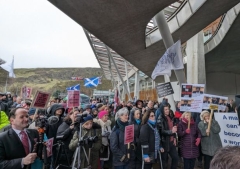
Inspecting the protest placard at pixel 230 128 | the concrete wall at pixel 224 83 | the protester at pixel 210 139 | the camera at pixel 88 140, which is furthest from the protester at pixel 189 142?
the concrete wall at pixel 224 83

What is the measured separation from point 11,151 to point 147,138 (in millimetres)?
2763

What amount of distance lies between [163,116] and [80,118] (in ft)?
7.29

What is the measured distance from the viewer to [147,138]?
4.71m

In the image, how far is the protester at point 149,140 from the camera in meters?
4.66

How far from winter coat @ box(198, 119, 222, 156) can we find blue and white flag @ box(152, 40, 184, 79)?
8.06 feet

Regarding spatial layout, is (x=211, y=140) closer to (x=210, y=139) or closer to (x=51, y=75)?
(x=210, y=139)

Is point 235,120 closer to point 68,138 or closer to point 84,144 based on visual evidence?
point 84,144

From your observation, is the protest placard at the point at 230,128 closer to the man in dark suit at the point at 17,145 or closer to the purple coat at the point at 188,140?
the purple coat at the point at 188,140

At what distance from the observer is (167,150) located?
17.6 feet

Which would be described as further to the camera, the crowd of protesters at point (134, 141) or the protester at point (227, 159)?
the crowd of protesters at point (134, 141)

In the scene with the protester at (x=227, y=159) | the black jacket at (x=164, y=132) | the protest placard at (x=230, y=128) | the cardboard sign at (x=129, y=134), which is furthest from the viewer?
the black jacket at (x=164, y=132)

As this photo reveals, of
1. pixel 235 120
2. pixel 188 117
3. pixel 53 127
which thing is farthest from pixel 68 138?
pixel 235 120

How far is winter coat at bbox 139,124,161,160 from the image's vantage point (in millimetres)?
4676

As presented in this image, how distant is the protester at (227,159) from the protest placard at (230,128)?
3.13m
